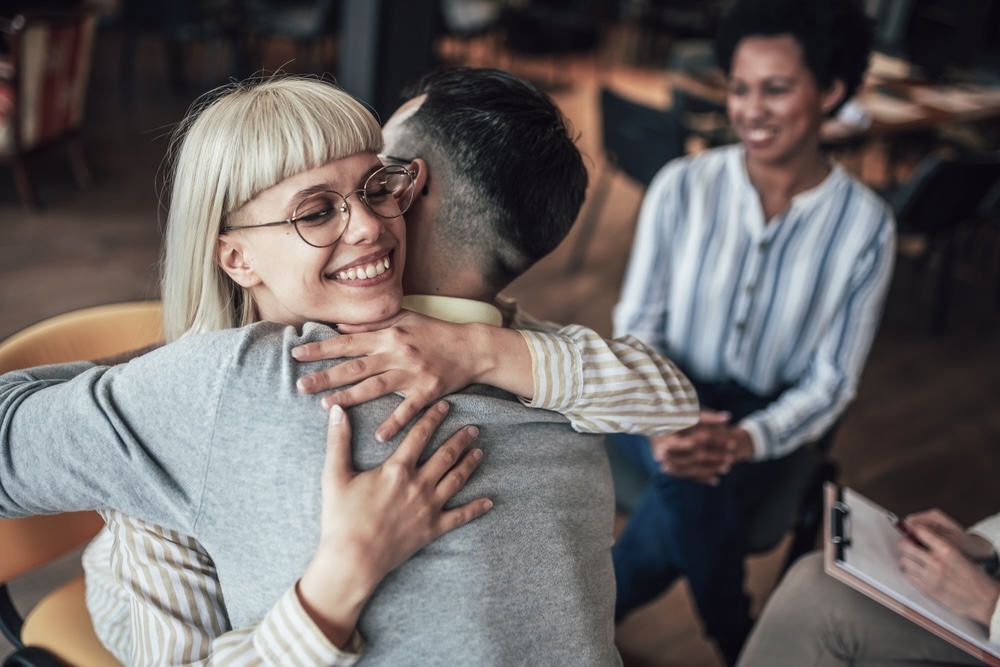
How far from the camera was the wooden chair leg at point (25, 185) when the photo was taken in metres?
4.04

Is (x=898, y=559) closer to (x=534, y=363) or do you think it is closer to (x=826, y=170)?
(x=534, y=363)

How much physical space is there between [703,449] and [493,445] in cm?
89

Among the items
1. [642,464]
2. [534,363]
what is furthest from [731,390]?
[534,363]

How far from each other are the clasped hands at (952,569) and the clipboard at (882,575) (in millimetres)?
17

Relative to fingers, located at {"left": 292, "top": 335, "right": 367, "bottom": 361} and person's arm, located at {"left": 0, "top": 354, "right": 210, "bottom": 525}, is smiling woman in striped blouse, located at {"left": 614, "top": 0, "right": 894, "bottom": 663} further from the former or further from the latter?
person's arm, located at {"left": 0, "top": 354, "right": 210, "bottom": 525}

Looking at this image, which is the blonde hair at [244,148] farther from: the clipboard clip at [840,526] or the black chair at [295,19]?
the black chair at [295,19]

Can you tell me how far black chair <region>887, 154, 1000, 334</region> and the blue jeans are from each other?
2.07 metres

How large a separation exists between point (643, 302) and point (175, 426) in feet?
4.77

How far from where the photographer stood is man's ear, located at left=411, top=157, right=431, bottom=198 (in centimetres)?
117

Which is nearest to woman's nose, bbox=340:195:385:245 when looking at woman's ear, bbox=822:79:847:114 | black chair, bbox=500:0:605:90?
woman's ear, bbox=822:79:847:114

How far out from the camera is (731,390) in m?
2.11

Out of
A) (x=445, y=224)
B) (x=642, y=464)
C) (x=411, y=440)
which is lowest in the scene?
(x=642, y=464)

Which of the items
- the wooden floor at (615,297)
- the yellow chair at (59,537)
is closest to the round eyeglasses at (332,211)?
the yellow chair at (59,537)

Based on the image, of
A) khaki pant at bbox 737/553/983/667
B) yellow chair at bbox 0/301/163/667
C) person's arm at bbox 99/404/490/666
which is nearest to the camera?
person's arm at bbox 99/404/490/666
